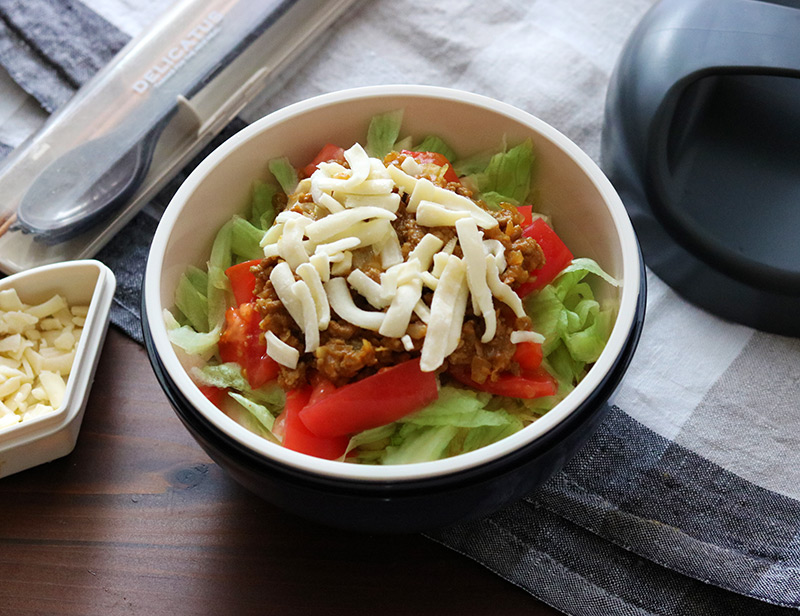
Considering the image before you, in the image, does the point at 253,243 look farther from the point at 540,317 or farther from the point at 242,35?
the point at 242,35

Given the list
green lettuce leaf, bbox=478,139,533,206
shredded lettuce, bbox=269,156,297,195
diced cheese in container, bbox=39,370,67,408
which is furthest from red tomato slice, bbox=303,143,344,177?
diced cheese in container, bbox=39,370,67,408

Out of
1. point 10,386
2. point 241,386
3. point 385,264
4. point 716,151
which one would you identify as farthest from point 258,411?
point 716,151

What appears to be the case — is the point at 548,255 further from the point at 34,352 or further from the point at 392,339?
the point at 34,352

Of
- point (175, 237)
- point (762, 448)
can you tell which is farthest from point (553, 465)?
point (175, 237)

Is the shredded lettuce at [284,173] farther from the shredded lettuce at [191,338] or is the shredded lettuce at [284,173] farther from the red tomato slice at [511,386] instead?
the red tomato slice at [511,386]

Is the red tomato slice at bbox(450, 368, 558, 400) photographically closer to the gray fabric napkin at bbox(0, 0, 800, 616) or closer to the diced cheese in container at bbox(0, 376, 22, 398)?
the gray fabric napkin at bbox(0, 0, 800, 616)

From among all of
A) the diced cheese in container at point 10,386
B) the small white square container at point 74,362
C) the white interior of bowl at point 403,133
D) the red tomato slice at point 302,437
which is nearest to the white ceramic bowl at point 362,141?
the white interior of bowl at point 403,133
